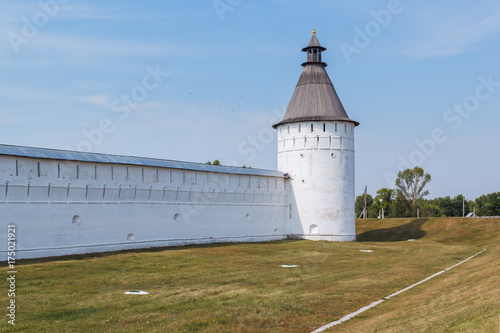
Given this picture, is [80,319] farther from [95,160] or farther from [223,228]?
[223,228]

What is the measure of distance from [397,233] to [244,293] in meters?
26.7

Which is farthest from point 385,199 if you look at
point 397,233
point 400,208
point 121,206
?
point 121,206

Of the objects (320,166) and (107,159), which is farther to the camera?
(320,166)

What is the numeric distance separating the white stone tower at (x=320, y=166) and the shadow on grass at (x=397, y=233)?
5.25 m

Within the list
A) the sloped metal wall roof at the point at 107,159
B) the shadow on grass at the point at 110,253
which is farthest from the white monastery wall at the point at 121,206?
the shadow on grass at the point at 110,253

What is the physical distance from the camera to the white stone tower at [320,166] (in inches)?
1215

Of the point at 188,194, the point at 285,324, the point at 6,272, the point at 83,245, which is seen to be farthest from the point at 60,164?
the point at 285,324

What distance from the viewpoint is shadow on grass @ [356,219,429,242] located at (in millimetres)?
34844

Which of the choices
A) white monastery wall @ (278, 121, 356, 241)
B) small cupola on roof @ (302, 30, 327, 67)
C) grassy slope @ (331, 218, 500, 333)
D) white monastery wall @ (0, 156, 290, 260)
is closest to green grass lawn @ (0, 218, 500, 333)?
grassy slope @ (331, 218, 500, 333)

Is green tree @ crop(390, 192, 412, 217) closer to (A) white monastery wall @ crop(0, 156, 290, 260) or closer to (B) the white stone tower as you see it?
(B) the white stone tower

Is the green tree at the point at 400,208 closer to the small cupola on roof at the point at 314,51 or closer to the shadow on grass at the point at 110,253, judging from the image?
the small cupola on roof at the point at 314,51

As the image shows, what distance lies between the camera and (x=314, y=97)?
31812 mm

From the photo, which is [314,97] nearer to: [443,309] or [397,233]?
[397,233]

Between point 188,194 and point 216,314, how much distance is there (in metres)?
15.3
